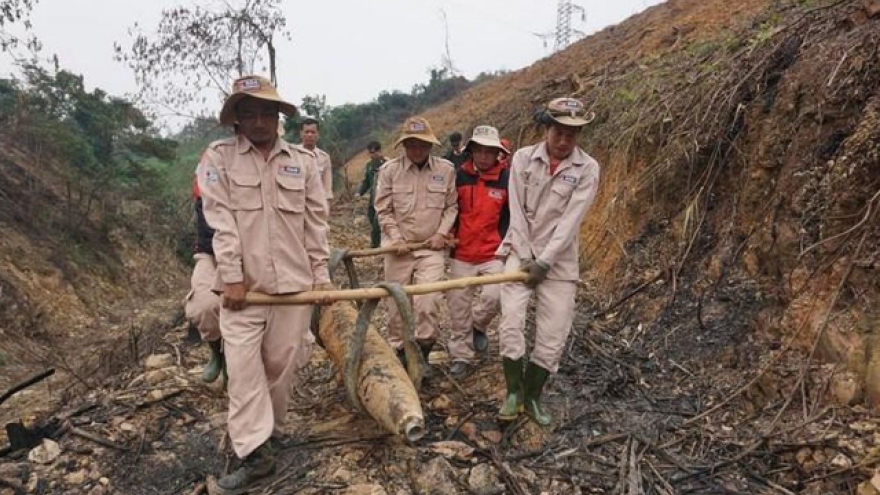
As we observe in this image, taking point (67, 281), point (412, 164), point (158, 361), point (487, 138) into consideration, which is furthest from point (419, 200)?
point (67, 281)

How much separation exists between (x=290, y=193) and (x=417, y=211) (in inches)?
56.9

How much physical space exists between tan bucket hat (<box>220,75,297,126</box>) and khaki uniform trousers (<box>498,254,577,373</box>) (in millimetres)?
1713

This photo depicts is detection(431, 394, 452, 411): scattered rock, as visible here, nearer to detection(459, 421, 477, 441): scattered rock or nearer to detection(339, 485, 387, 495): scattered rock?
detection(459, 421, 477, 441): scattered rock

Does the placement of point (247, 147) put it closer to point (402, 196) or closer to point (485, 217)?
point (402, 196)

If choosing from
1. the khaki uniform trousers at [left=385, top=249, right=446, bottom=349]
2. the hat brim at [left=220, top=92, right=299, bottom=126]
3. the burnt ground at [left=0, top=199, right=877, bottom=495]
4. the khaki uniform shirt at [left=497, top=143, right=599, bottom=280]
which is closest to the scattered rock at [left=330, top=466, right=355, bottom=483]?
the burnt ground at [left=0, top=199, right=877, bottom=495]

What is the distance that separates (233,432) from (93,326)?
281 inches

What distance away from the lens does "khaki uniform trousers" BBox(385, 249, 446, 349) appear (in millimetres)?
4492

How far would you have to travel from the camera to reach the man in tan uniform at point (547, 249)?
12.5 feet

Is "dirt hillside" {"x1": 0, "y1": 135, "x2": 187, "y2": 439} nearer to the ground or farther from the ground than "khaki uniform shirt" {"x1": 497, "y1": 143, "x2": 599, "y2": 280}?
nearer to the ground

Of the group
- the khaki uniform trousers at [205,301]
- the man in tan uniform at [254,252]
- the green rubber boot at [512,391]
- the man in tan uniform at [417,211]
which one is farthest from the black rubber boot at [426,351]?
the khaki uniform trousers at [205,301]

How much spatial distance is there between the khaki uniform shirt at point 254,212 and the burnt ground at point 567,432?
103 cm

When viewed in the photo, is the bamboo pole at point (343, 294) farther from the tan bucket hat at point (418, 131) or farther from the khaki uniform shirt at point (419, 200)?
the tan bucket hat at point (418, 131)

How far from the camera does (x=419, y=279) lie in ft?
15.3

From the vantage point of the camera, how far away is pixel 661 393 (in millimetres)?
4297
